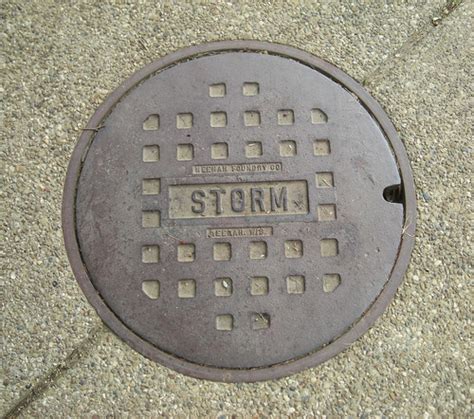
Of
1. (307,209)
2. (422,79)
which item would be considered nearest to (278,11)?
(422,79)

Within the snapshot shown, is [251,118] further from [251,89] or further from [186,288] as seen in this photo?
[186,288]

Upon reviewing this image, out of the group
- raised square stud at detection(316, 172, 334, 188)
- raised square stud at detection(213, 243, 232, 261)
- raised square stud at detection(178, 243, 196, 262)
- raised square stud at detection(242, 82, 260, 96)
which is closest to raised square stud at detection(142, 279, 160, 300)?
raised square stud at detection(178, 243, 196, 262)

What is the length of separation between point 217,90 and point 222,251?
59 cm

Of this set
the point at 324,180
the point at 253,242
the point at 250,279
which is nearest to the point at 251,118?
the point at 324,180

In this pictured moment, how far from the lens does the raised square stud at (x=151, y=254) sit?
1576 mm

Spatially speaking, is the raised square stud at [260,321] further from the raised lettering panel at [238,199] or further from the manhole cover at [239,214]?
the raised lettering panel at [238,199]

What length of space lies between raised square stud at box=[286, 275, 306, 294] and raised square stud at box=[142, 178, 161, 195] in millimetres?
538

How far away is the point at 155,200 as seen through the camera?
161 cm

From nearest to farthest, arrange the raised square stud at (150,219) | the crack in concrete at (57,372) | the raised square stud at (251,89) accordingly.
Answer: the crack in concrete at (57,372) < the raised square stud at (150,219) < the raised square stud at (251,89)

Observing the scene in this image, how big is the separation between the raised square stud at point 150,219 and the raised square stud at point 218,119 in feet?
1.23

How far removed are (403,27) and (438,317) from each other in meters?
1.09

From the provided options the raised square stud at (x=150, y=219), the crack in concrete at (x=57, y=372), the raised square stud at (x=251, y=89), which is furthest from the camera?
the raised square stud at (x=251, y=89)

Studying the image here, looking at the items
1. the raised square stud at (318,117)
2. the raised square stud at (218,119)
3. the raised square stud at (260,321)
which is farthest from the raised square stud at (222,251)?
the raised square stud at (318,117)

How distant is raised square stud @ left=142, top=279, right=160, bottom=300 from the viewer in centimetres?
156
